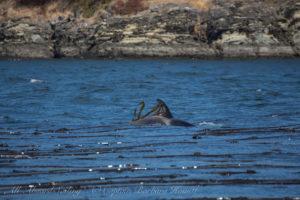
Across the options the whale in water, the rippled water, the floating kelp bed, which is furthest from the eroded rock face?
the floating kelp bed

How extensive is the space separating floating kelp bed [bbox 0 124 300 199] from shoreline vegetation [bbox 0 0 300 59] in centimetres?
4806

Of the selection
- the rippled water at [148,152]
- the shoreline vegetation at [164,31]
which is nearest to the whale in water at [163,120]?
the rippled water at [148,152]

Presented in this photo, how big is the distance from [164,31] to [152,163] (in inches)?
2041

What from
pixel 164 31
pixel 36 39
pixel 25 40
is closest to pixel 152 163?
pixel 164 31

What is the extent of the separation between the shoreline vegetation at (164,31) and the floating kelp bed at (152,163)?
48.1 metres

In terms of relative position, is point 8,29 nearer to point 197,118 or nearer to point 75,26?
point 75,26

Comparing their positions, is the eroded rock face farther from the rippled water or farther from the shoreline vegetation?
the rippled water

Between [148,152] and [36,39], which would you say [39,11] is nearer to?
[36,39]

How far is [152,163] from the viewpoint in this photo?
6938mm

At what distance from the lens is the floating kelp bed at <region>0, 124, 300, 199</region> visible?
5.46 m

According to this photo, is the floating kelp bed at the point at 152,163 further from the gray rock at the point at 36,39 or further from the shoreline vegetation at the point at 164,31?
the gray rock at the point at 36,39

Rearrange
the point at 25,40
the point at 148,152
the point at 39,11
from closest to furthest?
the point at 148,152, the point at 25,40, the point at 39,11

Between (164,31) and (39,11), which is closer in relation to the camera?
(164,31)

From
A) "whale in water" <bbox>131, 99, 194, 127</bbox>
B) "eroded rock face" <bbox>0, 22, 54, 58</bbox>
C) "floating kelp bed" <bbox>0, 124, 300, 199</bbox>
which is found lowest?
"eroded rock face" <bbox>0, 22, 54, 58</bbox>
